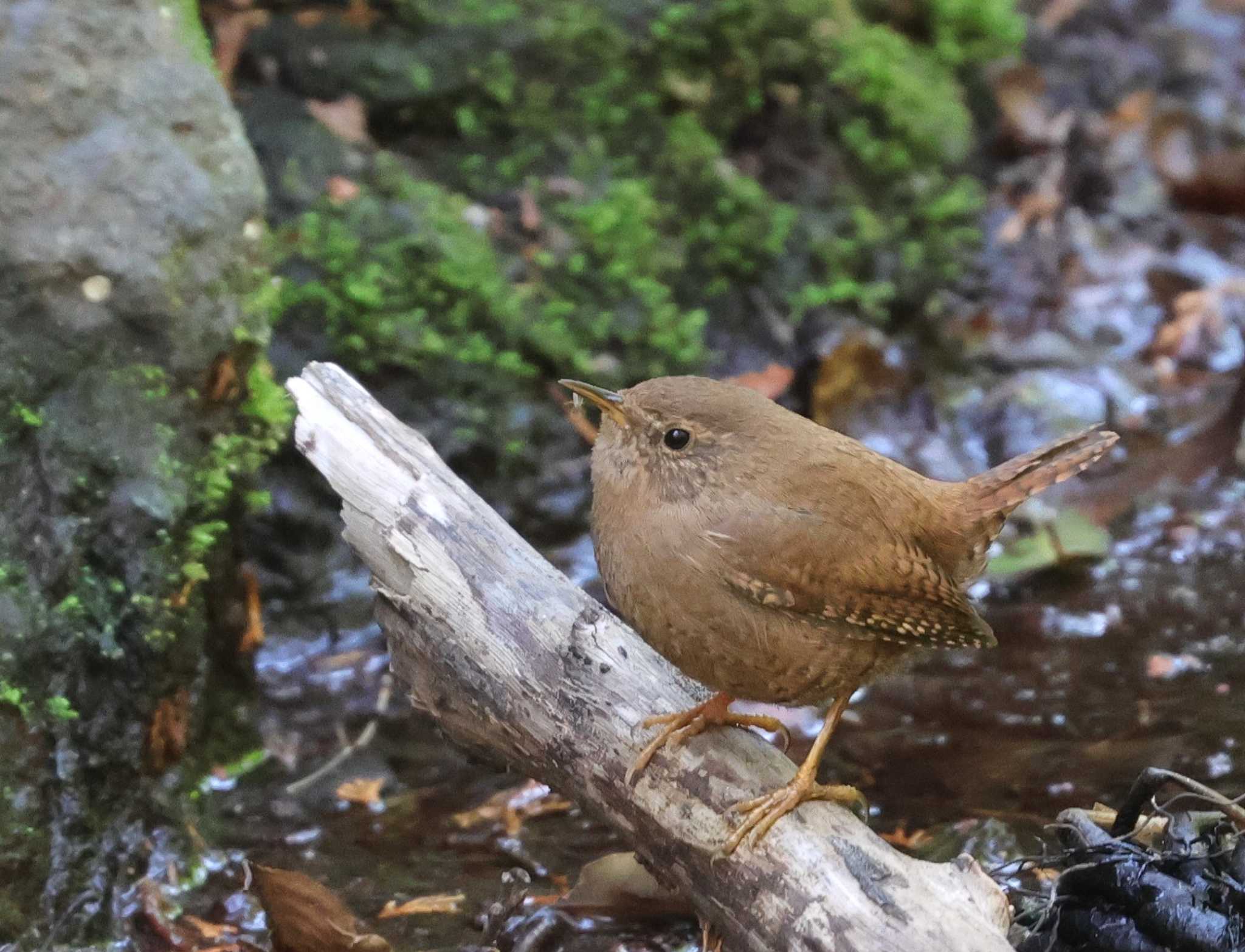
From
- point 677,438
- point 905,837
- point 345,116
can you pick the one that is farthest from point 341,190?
point 905,837

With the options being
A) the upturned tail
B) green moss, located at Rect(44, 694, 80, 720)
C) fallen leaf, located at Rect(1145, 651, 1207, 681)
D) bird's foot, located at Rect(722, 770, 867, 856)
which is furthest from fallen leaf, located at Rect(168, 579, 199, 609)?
fallen leaf, located at Rect(1145, 651, 1207, 681)

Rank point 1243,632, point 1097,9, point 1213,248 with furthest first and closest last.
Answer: point 1097,9 → point 1213,248 → point 1243,632

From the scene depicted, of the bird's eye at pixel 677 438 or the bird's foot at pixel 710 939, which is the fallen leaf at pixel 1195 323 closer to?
the bird's eye at pixel 677 438

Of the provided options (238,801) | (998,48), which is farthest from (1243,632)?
(998,48)

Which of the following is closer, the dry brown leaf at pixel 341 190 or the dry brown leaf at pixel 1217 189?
the dry brown leaf at pixel 341 190

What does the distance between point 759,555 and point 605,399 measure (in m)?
0.53

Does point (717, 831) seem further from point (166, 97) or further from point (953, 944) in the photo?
point (166, 97)

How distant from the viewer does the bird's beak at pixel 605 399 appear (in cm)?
313

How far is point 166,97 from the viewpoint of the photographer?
406 centimetres

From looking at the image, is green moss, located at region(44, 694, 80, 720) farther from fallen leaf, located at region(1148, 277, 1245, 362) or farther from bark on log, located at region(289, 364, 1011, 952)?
fallen leaf, located at region(1148, 277, 1245, 362)

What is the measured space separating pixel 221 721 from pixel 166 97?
6.39 ft

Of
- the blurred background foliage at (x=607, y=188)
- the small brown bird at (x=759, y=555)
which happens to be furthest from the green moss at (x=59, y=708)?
the blurred background foliage at (x=607, y=188)

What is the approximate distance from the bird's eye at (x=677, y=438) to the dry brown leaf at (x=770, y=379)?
2.67 m

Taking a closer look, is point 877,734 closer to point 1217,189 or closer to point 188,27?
point 188,27
